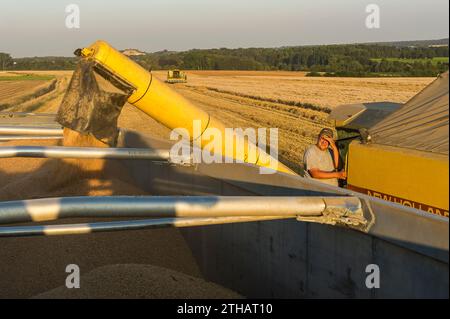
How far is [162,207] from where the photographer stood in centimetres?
313

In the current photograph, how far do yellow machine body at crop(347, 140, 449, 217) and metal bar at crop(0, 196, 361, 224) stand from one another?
554 mm

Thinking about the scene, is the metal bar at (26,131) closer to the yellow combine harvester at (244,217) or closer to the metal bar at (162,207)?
the yellow combine harvester at (244,217)

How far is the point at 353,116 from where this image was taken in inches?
227

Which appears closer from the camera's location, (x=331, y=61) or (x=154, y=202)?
(x=154, y=202)

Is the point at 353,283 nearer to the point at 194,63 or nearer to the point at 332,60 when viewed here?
the point at 332,60

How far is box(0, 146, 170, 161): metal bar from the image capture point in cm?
555

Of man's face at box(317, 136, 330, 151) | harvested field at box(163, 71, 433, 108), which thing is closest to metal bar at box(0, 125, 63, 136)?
man's face at box(317, 136, 330, 151)

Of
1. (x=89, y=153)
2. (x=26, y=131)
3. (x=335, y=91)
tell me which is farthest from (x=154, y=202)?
(x=335, y=91)

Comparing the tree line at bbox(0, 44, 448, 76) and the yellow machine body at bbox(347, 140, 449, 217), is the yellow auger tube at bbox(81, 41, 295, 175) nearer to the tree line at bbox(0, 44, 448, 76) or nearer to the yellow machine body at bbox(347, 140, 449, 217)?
the yellow machine body at bbox(347, 140, 449, 217)

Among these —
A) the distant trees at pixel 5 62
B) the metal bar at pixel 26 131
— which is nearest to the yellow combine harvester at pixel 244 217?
the metal bar at pixel 26 131

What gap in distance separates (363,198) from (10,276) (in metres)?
3.22

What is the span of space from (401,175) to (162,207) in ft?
5.55

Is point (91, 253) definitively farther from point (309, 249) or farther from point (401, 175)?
point (401, 175)
